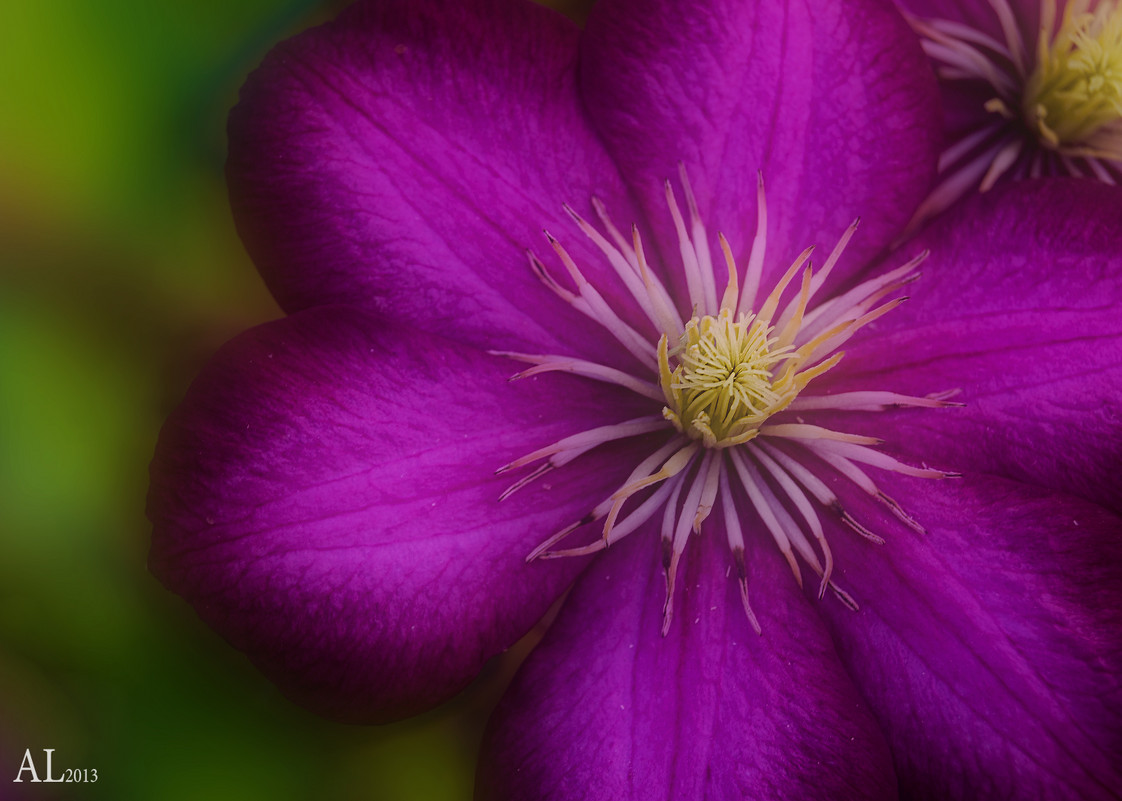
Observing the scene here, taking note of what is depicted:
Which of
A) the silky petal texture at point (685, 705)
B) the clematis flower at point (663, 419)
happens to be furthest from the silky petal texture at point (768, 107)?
the silky petal texture at point (685, 705)

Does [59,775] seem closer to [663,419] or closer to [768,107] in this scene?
[663,419]

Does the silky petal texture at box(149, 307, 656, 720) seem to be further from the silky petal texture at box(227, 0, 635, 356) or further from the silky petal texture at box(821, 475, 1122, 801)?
the silky petal texture at box(821, 475, 1122, 801)

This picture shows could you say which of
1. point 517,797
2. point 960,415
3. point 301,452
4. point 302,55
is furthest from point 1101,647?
point 302,55

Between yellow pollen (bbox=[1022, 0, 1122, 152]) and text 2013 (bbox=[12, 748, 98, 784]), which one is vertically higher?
yellow pollen (bbox=[1022, 0, 1122, 152])

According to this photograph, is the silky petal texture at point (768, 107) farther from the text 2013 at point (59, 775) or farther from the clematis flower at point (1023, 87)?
the text 2013 at point (59, 775)

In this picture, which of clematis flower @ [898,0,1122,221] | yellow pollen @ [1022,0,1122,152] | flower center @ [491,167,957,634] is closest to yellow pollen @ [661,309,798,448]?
flower center @ [491,167,957,634]

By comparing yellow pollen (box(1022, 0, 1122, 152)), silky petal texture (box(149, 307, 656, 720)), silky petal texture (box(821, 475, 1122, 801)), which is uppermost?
yellow pollen (box(1022, 0, 1122, 152))
